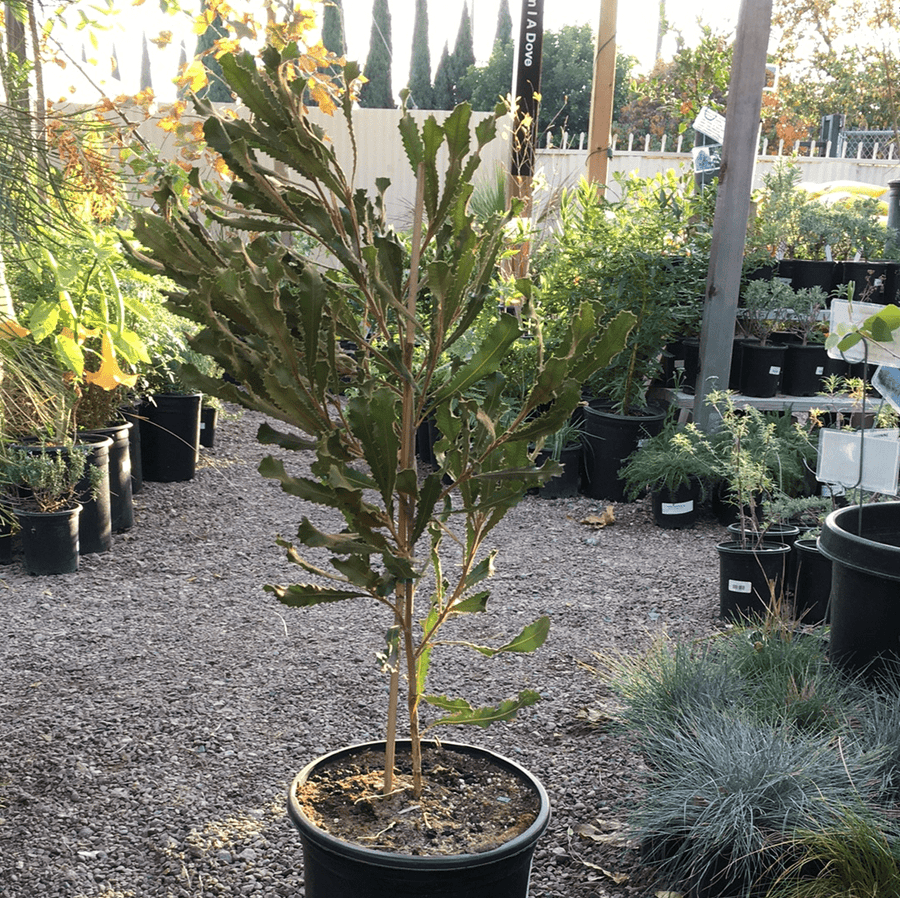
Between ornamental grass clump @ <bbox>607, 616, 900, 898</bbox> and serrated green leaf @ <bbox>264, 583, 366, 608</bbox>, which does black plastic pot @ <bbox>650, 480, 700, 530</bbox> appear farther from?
serrated green leaf @ <bbox>264, 583, 366, 608</bbox>

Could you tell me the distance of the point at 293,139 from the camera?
129 centimetres

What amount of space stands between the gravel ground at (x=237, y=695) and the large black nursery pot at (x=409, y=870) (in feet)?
1.58

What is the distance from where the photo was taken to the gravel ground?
1.97 m

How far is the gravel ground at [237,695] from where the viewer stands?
1972 mm

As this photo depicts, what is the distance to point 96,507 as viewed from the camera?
13.0ft

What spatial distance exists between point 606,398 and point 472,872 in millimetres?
4441

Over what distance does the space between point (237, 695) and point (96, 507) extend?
1.60m

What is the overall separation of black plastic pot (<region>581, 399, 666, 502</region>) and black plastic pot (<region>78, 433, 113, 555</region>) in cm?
258

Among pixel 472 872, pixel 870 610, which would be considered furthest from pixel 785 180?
pixel 472 872

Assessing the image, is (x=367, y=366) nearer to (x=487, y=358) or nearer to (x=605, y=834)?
(x=487, y=358)

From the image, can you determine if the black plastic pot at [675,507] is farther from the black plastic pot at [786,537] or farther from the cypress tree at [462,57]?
the cypress tree at [462,57]

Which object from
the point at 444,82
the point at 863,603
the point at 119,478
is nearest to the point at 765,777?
the point at 863,603

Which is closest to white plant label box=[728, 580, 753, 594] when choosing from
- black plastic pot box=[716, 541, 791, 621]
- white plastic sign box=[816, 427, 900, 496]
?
black plastic pot box=[716, 541, 791, 621]

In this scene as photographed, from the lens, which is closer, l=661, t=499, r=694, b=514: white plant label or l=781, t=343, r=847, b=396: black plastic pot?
l=661, t=499, r=694, b=514: white plant label
